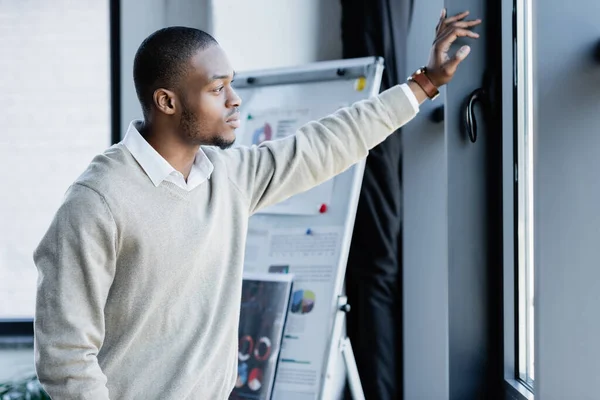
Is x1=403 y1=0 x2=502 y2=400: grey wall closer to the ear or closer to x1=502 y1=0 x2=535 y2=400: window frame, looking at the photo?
x1=502 y1=0 x2=535 y2=400: window frame

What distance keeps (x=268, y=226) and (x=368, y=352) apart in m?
0.55

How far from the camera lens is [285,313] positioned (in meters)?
2.30

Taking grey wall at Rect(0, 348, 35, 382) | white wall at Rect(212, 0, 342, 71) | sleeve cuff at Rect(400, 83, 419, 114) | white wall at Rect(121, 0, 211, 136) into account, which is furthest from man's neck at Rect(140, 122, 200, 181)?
grey wall at Rect(0, 348, 35, 382)

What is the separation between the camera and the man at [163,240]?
1230 millimetres

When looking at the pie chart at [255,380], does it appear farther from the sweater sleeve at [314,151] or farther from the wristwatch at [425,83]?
the wristwatch at [425,83]

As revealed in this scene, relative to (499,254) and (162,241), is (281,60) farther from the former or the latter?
(162,241)

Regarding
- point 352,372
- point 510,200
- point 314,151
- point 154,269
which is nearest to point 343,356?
point 352,372

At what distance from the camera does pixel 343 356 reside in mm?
2342

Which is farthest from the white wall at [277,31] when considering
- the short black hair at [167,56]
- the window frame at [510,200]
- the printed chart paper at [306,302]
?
the short black hair at [167,56]

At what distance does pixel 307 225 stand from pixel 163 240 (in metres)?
1.10

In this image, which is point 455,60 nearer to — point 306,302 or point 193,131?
point 193,131

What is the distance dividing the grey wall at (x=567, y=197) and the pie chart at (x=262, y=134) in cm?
136

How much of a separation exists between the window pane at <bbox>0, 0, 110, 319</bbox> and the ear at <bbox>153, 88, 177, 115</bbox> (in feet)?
6.39

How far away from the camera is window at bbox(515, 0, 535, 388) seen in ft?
6.09
